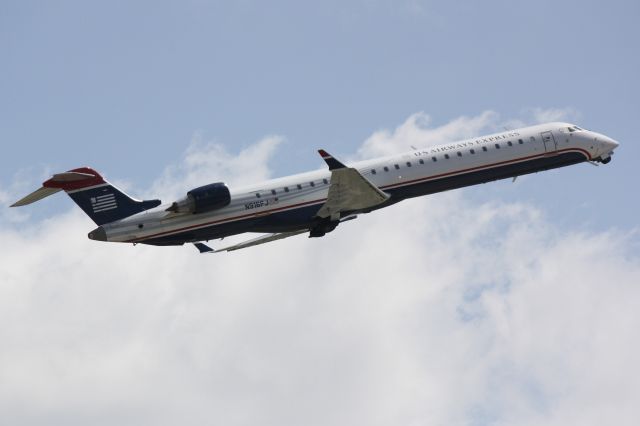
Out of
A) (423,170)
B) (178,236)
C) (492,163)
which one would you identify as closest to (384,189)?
(423,170)

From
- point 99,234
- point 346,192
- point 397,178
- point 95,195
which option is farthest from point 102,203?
point 397,178

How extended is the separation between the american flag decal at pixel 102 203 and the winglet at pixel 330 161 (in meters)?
7.62

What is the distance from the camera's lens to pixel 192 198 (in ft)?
126

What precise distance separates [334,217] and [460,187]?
19.8ft

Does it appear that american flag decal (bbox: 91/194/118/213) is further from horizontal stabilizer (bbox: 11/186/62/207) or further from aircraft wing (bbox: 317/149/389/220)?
aircraft wing (bbox: 317/149/389/220)

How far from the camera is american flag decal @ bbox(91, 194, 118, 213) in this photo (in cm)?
3853

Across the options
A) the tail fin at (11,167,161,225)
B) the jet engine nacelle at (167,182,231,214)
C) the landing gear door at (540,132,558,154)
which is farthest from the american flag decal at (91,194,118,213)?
the landing gear door at (540,132,558,154)

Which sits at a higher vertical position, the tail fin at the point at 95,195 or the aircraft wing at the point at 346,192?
the tail fin at the point at 95,195

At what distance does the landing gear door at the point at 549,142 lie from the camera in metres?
45.0

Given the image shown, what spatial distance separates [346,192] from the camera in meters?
39.0

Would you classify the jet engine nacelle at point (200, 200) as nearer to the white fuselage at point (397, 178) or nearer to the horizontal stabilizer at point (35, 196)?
the white fuselage at point (397, 178)

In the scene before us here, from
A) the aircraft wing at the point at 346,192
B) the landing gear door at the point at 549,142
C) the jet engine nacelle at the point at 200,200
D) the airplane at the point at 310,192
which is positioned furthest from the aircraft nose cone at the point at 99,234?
the landing gear door at the point at 549,142

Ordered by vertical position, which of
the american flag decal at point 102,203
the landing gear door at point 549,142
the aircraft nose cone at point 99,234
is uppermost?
the landing gear door at point 549,142

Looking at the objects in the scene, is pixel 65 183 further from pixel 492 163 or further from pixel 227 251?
pixel 492 163
